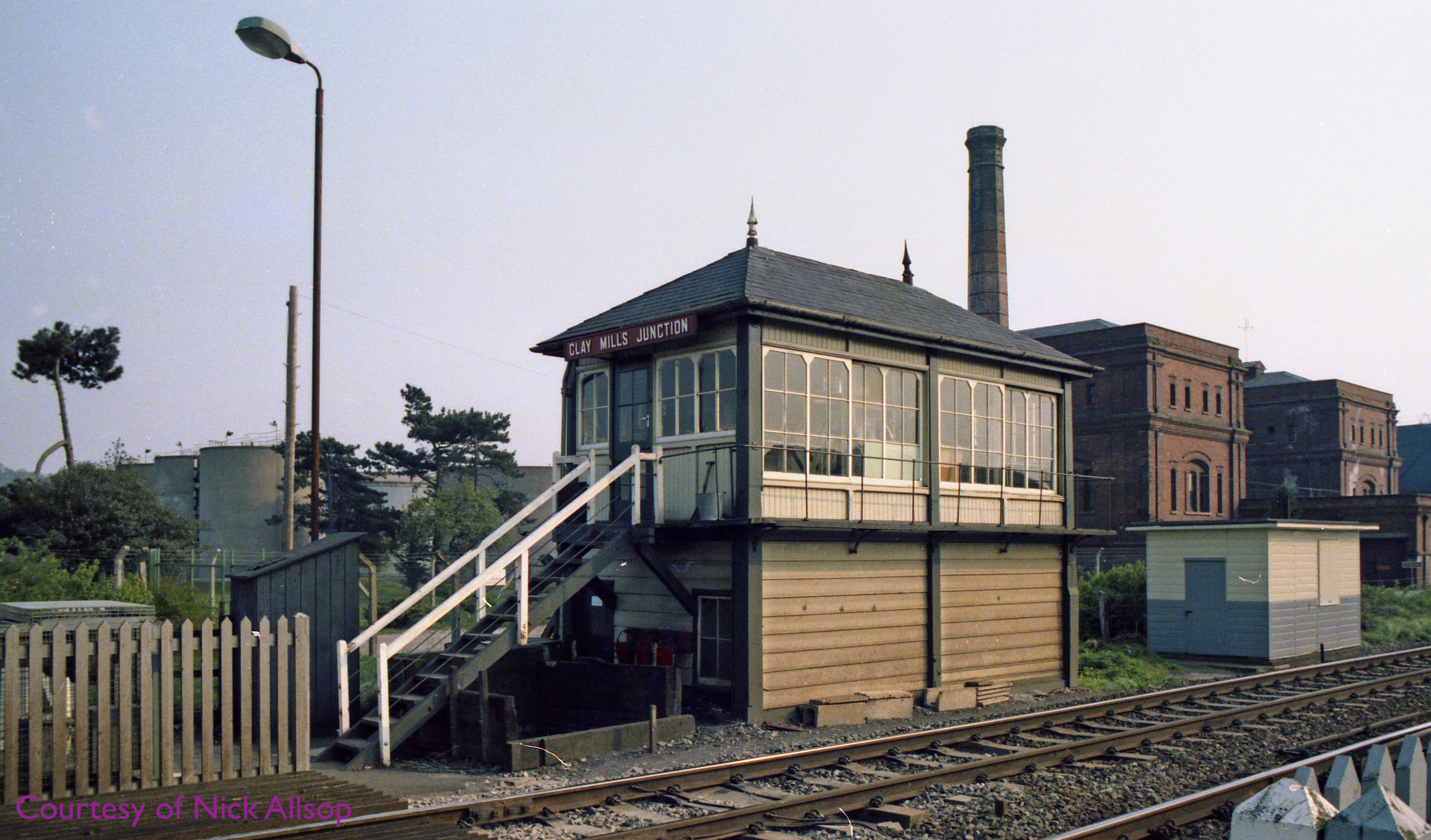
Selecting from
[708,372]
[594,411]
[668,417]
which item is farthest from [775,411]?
[594,411]

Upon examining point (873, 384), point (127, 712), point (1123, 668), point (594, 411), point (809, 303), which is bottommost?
point (1123, 668)

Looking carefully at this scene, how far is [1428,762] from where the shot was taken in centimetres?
706

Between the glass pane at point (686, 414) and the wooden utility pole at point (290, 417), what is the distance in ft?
19.2

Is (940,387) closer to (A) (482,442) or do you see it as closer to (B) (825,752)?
(B) (825,752)

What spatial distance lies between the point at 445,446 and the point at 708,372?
39254 mm

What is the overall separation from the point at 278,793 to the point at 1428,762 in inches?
319

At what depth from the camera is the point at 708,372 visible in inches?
574

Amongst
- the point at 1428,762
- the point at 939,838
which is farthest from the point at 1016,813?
the point at 1428,762

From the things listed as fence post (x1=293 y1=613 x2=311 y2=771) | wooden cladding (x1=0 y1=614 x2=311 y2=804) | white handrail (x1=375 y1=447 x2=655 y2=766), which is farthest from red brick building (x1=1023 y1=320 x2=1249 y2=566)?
wooden cladding (x1=0 y1=614 x2=311 y2=804)

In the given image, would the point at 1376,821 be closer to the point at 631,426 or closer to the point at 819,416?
the point at 819,416

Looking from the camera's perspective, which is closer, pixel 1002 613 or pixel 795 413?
pixel 795 413

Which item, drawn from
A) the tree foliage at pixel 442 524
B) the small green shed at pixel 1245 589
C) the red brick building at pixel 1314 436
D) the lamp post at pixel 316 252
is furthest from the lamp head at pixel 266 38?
the red brick building at pixel 1314 436

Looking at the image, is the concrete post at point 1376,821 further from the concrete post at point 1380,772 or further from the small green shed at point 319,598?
the small green shed at point 319,598

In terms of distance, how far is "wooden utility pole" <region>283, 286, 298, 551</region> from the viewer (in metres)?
16.1
